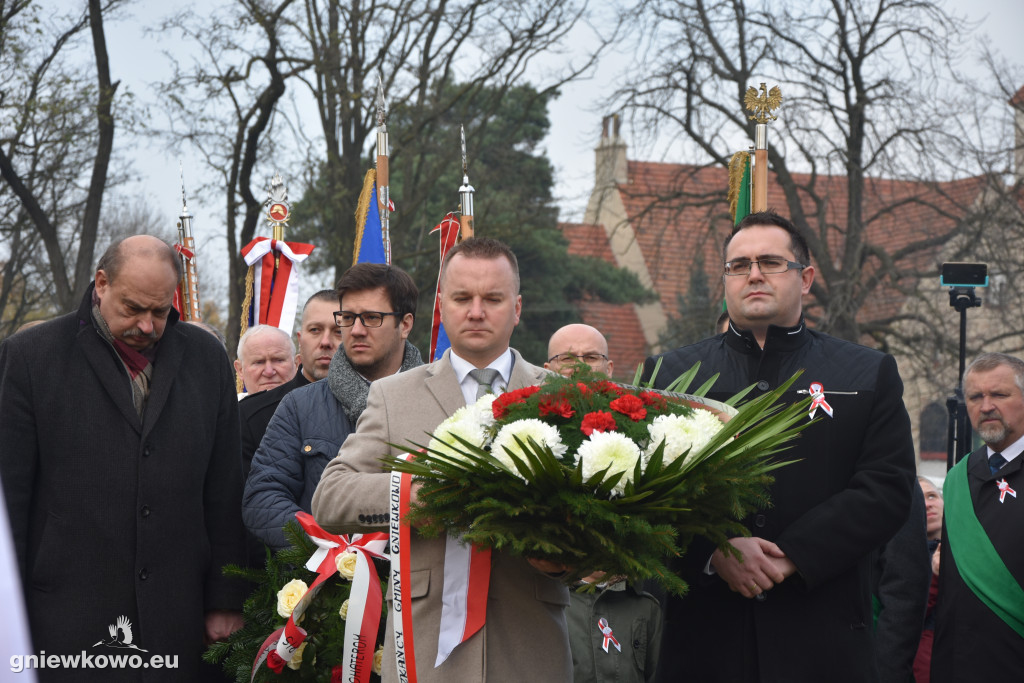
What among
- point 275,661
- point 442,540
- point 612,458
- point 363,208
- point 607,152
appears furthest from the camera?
point 607,152

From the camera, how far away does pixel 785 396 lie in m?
3.60

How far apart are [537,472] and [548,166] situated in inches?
834

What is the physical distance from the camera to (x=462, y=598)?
3008 millimetres

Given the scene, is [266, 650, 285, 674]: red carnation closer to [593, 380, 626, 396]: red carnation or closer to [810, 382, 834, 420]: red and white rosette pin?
[593, 380, 626, 396]: red carnation

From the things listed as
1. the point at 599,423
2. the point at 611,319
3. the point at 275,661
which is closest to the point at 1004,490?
the point at 599,423

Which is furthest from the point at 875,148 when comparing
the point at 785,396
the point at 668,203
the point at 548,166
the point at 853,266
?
A: the point at 785,396

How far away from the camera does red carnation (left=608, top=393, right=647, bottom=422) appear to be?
283 centimetres

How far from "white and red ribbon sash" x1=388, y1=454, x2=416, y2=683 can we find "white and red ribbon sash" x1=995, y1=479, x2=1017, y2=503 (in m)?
3.07

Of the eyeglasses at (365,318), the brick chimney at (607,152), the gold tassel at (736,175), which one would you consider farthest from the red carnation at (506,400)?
the brick chimney at (607,152)

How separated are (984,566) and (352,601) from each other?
2.79 m

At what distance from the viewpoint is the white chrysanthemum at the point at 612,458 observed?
2.66m

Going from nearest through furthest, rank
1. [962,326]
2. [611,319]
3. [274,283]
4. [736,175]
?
[736,175]
[962,326]
[274,283]
[611,319]

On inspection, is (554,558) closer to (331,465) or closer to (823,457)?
(331,465)
